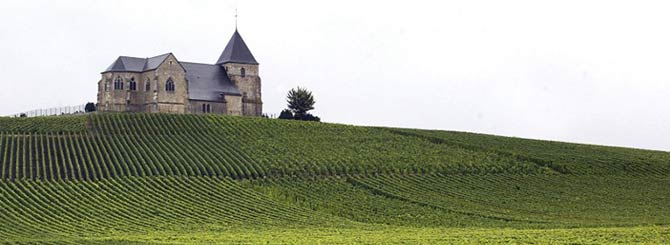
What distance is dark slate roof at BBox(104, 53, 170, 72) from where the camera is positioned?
118m

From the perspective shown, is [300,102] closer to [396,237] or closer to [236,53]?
[236,53]

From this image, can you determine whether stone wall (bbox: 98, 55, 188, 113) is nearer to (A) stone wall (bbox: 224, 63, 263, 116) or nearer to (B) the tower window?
(B) the tower window

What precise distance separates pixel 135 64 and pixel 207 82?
25.8 ft

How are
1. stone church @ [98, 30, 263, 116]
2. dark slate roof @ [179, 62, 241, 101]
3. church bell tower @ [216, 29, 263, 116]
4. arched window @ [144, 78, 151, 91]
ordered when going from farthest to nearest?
church bell tower @ [216, 29, 263, 116]
dark slate roof @ [179, 62, 241, 101]
arched window @ [144, 78, 151, 91]
stone church @ [98, 30, 263, 116]

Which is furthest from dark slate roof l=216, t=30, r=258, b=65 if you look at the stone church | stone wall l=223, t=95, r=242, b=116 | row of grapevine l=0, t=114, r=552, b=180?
row of grapevine l=0, t=114, r=552, b=180

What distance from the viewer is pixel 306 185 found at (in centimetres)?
7300

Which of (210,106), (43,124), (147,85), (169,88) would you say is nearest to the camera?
(43,124)

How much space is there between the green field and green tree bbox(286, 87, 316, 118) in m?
19.2

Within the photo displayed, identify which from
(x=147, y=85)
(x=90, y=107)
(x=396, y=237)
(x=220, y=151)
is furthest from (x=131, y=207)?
(x=147, y=85)

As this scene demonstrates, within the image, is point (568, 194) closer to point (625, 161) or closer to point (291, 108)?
point (625, 161)

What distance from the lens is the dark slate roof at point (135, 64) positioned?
4656 inches

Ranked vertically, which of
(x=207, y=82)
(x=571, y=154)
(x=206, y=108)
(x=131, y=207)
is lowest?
(x=131, y=207)

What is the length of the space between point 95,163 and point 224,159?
30.0 ft

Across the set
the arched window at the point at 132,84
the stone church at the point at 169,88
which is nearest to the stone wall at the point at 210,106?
the stone church at the point at 169,88
